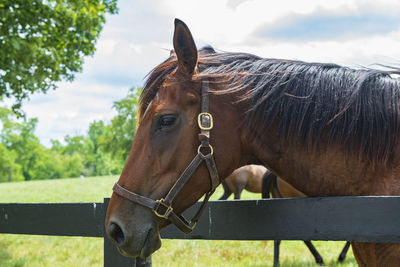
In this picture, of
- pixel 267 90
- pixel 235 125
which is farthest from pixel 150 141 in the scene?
pixel 267 90

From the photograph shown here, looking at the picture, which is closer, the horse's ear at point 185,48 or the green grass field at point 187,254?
the horse's ear at point 185,48

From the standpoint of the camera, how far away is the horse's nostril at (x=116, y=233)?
1.90 m

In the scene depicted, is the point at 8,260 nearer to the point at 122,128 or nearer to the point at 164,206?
the point at 164,206

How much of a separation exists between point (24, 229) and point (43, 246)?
5.40m

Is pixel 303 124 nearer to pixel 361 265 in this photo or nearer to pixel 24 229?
pixel 361 265

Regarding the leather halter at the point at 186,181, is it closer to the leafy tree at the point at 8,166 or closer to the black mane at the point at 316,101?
the black mane at the point at 316,101

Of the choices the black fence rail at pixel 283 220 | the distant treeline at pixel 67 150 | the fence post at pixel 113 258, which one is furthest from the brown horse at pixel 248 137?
the distant treeline at pixel 67 150

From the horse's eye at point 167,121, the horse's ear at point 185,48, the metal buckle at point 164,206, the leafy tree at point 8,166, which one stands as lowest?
the leafy tree at point 8,166

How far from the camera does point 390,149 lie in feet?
6.71

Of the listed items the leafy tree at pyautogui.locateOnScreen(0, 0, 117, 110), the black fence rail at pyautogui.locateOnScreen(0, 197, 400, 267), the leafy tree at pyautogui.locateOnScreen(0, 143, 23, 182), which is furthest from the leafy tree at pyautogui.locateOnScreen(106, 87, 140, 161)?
the black fence rail at pyautogui.locateOnScreen(0, 197, 400, 267)

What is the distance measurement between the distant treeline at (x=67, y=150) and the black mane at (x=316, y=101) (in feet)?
150

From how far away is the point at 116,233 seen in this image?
1.92m

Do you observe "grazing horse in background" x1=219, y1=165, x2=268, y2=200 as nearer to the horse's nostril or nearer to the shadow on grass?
the shadow on grass

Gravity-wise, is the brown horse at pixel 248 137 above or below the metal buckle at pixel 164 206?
above
